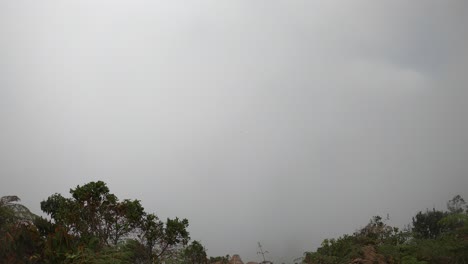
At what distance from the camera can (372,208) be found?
173500 mm

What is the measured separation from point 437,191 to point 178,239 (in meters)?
199

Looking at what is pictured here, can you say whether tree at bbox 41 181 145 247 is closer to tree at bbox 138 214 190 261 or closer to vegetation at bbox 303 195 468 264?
tree at bbox 138 214 190 261

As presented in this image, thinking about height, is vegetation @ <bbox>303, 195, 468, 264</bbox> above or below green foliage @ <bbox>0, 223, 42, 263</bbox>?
below

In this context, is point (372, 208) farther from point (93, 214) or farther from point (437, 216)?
point (93, 214)

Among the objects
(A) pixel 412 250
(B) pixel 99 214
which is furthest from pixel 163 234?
(A) pixel 412 250

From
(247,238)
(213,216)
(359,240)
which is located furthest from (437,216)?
(213,216)

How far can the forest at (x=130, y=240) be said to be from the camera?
9508 millimetres

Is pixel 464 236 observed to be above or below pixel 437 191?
below

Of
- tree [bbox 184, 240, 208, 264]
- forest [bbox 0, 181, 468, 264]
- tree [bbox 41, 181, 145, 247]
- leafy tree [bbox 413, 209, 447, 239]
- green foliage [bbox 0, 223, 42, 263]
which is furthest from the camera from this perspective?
leafy tree [bbox 413, 209, 447, 239]

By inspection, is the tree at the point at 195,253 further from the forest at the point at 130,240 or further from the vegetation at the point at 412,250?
the vegetation at the point at 412,250

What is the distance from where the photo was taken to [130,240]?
11516 millimetres

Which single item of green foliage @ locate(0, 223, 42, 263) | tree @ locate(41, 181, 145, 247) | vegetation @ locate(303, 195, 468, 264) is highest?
tree @ locate(41, 181, 145, 247)

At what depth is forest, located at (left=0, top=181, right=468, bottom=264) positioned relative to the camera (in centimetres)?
951

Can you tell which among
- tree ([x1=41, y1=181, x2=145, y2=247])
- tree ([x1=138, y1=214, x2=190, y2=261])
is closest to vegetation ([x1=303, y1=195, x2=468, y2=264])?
tree ([x1=138, y1=214, x2=190, y2=261])
